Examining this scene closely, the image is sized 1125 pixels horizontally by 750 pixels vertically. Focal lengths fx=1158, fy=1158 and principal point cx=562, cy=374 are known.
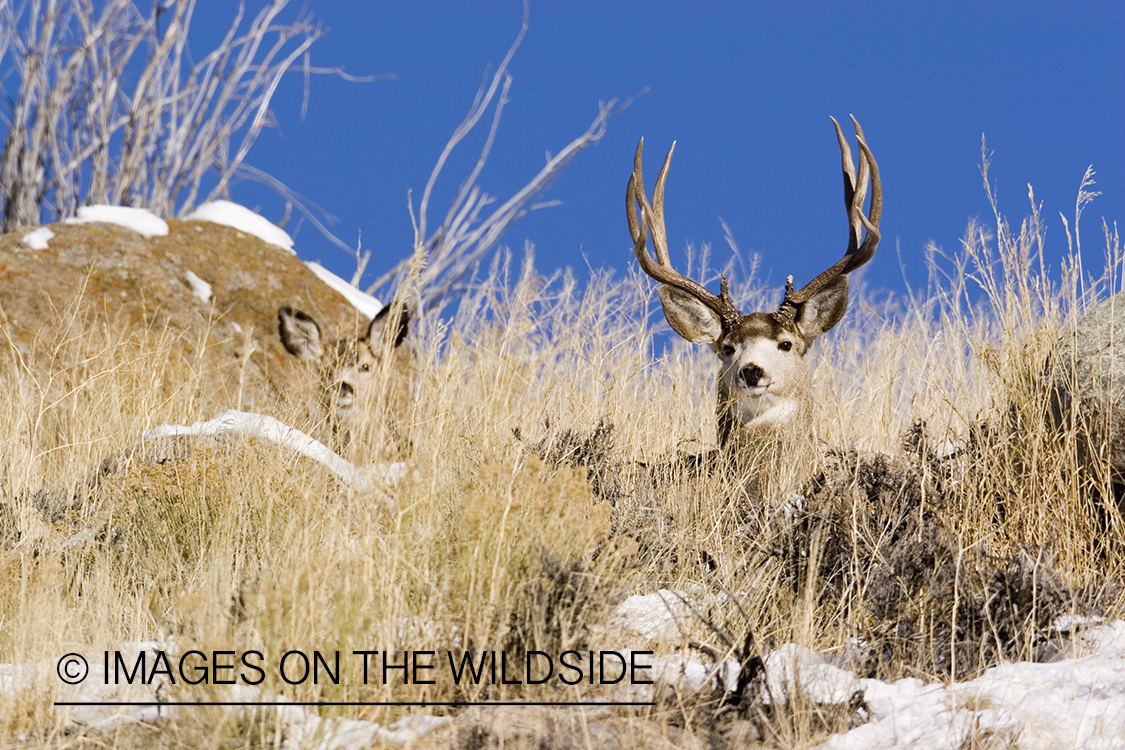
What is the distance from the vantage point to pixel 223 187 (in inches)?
570

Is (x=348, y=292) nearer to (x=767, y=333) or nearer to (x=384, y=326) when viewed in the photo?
(x=384, y=326)

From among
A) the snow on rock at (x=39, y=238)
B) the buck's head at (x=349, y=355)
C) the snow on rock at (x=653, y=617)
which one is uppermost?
the snow on rock at (x=39, y=238)

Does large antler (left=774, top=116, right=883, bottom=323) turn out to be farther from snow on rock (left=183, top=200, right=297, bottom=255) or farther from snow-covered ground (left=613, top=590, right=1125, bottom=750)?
snow on rock (left=183, top=200, right=297, bottom=255)

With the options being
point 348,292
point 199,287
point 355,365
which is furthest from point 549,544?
point 348,292

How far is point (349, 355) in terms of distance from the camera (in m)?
8.04

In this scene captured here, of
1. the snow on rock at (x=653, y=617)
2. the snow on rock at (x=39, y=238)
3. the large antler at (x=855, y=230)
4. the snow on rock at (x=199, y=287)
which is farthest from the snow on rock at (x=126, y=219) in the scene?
the snow on rock at (x=653, y=617)

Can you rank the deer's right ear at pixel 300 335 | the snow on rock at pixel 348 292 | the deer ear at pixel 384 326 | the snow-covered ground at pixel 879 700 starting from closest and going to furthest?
1. the snow-covered ground at pixel 879 700
2. the deer ear at pixel 384 326
3. the deer's right ear at pixel 300 335
4. the snow on rock at pixel 348 292

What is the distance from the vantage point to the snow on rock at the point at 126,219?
955 cm

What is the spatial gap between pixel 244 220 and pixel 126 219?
1.21 metres

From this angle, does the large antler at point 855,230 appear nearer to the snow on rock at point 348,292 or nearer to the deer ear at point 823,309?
the deer ear at point 823,309

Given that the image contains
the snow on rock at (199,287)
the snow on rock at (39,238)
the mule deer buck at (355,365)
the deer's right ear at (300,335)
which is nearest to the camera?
the mule deer buck at (355,365)

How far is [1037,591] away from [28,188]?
13.1 m

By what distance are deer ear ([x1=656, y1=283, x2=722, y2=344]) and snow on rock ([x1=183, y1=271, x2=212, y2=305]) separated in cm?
469

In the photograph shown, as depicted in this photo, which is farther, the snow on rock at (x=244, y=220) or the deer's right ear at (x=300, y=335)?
the snow on rock at (x=244, y=220)
